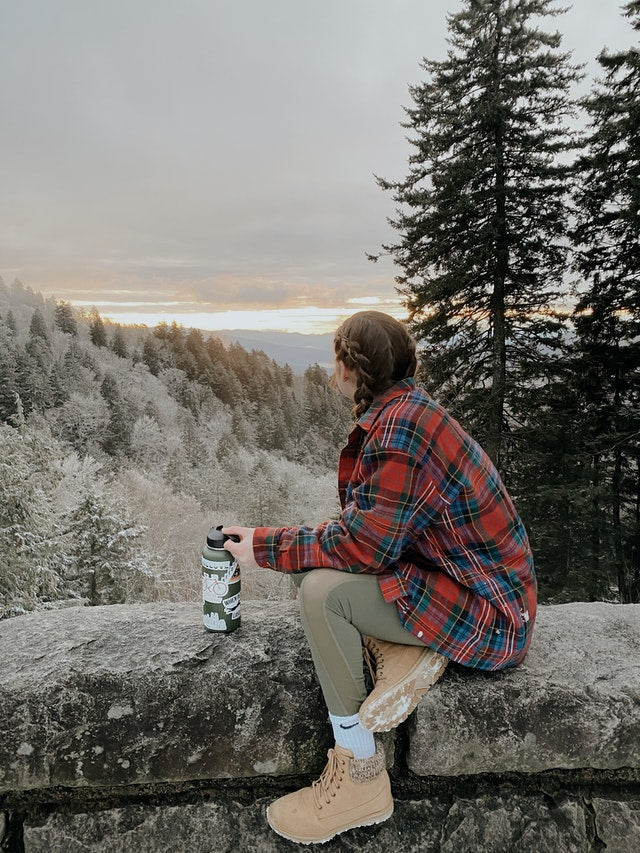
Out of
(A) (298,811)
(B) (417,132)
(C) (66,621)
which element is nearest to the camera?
(A) (298,811)

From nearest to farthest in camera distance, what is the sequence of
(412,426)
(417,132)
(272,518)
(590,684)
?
(412,426) → (590,684) → (417,132) → (272,518)

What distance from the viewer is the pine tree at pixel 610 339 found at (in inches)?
559

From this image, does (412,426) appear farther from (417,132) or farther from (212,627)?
(417,132)

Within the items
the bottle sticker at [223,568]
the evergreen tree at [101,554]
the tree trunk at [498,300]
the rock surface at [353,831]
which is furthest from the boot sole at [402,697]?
the evergreen tree at [101,554]

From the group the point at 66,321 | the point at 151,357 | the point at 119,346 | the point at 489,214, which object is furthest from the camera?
the point at 66,321

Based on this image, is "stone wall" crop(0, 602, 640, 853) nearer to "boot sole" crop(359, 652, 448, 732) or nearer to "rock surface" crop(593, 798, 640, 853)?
"rock surface" crop(593, 798, 640, 853)

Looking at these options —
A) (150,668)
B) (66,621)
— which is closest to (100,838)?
(150,668)

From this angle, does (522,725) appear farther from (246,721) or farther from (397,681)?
(246,721)

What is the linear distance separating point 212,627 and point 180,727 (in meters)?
0.49

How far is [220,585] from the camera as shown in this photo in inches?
104

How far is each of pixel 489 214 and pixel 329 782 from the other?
52.1ft

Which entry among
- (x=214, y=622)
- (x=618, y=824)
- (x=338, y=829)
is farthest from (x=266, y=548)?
(x=618, y=824)

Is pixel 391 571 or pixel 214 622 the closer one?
pixel 391 571

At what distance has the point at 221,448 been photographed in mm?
72625
